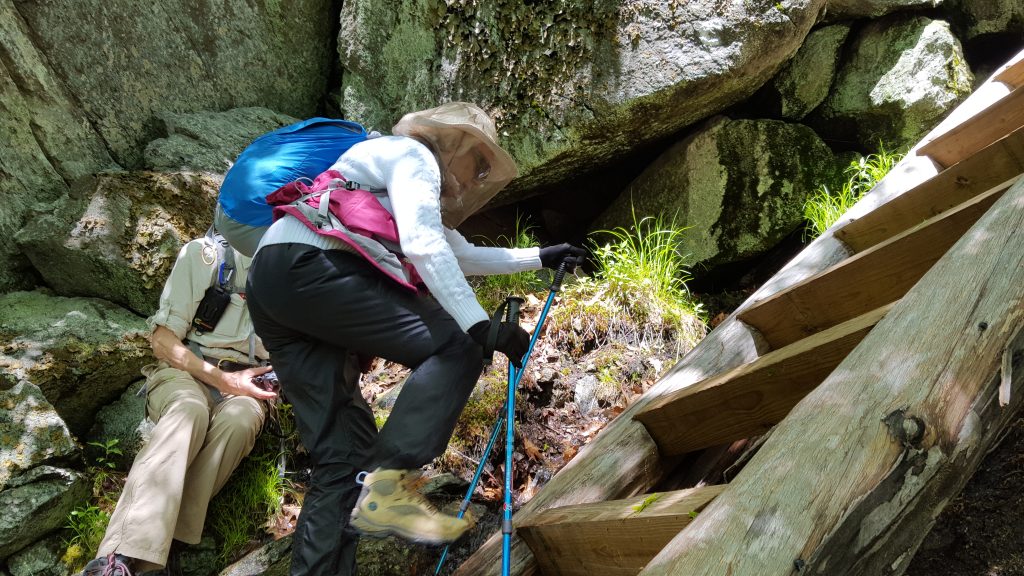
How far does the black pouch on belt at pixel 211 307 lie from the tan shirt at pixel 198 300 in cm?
2

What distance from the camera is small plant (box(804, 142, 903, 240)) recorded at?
4.87 m

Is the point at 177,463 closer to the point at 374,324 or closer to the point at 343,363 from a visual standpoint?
the point at 343,363

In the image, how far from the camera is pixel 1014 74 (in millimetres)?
3537

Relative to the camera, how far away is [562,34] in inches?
192

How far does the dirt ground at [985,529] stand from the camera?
2.37 m

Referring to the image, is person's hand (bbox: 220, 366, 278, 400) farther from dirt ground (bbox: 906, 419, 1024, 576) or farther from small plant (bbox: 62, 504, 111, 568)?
dirt ground (bbox: 906, 419, 1024, 576)

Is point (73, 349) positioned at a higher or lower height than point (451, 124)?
lower

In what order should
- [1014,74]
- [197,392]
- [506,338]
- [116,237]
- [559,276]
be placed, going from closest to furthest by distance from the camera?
[506,338] → [559,276] → [1014,74] → [197,392] → [116,237]

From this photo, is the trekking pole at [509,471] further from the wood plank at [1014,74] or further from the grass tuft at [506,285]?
the wood plank at [1014,74]

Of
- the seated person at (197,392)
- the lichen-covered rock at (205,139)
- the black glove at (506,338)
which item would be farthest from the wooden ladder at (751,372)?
the lichen-covered rock at (205,139)

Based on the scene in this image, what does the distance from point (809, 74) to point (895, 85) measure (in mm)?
614

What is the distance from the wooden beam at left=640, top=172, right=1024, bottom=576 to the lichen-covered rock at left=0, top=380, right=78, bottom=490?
3.72 meters

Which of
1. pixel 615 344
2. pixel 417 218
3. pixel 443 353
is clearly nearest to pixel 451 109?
pixel 417 218

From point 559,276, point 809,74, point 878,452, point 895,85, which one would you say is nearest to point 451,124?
point 559,276
